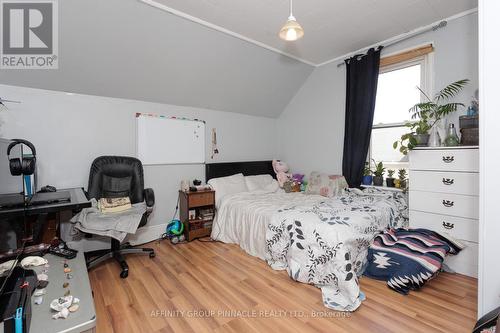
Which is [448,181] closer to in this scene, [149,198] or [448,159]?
[448,159]

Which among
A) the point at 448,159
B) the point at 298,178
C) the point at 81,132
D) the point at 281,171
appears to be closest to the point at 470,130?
the point at 448,159

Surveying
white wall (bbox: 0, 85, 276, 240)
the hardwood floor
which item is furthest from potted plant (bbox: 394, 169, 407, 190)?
white wall (bbox: 0, 85, 276, 240)

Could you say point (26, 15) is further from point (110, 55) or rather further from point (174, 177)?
point (174, 177)

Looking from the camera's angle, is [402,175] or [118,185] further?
[402,175]

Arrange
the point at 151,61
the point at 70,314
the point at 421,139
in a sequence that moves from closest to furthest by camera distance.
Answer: the point at 70,314 → the point at 421,139 → the point at 151,61

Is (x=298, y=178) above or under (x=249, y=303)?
above

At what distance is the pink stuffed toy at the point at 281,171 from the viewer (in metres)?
3.91

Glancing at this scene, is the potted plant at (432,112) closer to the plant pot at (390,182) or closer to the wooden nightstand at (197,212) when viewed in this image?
the plant pot at (390,182)

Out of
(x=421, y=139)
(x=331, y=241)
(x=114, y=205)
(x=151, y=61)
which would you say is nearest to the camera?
(x=331, y=241)

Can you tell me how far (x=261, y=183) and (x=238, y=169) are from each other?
0.46m

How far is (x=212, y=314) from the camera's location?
1.70 meters

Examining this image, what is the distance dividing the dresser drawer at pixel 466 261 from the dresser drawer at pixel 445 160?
70 centimetres

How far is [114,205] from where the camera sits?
2322mm

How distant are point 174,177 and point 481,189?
3.17 m
